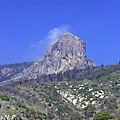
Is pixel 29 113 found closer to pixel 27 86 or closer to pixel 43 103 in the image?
pixel 43 103

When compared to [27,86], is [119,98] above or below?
below

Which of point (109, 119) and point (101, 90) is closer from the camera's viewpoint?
point (109, 119)

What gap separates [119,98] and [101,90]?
8881 centimetres

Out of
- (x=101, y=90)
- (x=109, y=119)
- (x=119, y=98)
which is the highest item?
(x=101, y=90)

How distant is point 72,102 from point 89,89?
13375mm

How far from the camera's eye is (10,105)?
117500 mm

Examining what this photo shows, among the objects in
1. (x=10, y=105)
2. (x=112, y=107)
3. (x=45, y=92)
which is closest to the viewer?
(x=112, y=107)

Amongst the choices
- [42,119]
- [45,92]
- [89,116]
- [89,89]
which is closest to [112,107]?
[89,116]

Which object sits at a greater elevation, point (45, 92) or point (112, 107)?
point (45, 92)

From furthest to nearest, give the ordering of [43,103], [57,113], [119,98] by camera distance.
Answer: [43,103], [57,113], [119,98]

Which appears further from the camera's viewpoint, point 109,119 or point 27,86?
point 27,86

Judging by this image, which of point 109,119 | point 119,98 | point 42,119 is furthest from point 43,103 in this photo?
point 109,119

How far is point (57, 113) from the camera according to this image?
14425 centimetres

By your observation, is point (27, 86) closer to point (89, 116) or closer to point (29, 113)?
point (29, 113)
